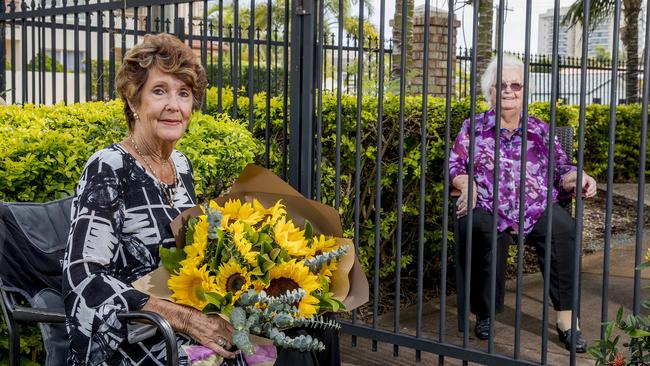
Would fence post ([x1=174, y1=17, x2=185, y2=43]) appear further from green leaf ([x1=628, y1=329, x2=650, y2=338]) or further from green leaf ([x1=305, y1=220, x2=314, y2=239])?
green leaf ([x1=628, y1=329, x2=650, y2=338])

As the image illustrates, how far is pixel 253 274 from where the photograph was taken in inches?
83.5

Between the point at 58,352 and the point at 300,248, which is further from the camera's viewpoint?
the point at 58,352

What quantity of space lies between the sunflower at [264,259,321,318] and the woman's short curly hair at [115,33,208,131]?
820 millimetres

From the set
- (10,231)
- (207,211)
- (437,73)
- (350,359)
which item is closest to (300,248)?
(207,211)

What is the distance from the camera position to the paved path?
4.56 m

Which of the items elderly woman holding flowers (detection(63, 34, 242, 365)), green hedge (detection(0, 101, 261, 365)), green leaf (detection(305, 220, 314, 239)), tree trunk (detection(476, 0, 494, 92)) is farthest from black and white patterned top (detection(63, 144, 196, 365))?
tree trunk (detection(476, 0, 494, 92))

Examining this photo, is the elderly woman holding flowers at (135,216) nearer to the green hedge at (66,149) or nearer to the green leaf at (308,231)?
the green leaf at (308,231)

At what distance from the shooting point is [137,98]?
8.62ft

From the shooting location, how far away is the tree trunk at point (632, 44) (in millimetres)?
15113

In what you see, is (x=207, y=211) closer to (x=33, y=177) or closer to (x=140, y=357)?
(x=140, y=357)

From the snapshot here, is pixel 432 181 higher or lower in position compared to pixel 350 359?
higher

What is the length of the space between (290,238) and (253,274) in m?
0.19

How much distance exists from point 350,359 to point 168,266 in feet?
8.30

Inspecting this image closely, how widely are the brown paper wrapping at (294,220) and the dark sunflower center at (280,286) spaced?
0.66ft
